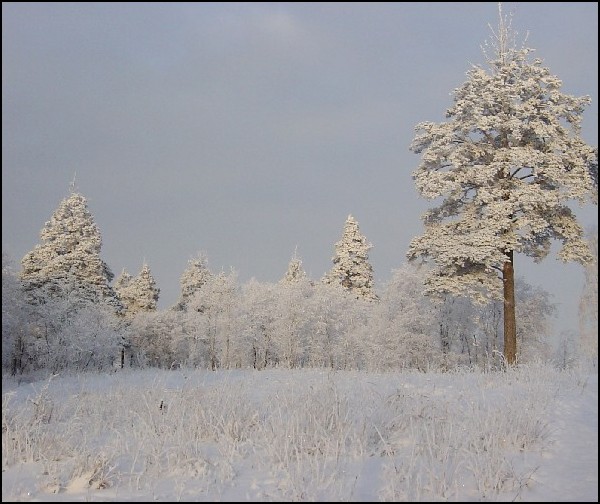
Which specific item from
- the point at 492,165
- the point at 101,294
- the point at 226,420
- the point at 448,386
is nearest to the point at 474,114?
the point at 492,165

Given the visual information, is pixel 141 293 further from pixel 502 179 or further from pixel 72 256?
pixel 502 179

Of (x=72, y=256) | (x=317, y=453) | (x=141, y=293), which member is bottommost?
(x=317, y=453)

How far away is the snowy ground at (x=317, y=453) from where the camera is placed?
5.55 metres

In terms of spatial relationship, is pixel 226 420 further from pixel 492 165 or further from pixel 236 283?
pixel 236 283

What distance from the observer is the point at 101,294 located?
4188cm

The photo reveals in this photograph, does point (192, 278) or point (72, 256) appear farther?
point (192, 278)

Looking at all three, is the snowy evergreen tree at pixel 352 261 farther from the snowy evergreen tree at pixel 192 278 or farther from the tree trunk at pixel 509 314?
the tree trunk at pixel 509 314

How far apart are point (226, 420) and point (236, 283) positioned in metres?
48.5

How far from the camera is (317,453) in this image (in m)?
6.24

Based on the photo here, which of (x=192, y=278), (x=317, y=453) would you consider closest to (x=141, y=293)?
(x=192, y=278)

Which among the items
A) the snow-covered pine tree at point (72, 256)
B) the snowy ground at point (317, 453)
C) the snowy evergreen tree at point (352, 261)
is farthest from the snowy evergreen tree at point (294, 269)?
the snowy ground at point (317, 453)

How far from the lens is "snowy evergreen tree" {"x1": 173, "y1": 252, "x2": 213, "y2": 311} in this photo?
67125mm

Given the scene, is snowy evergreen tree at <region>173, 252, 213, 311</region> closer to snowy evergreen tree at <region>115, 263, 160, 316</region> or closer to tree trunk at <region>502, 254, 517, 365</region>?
snowy evergreen tree at <region>115, 263, 160, 316</region>

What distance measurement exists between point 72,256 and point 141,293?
26.5 meters
